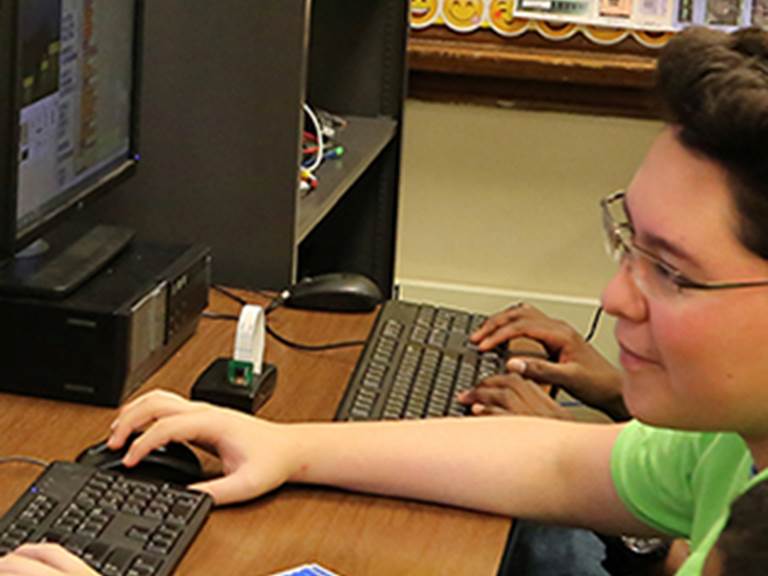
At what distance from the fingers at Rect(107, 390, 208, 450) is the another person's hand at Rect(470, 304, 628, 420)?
50 centimetres

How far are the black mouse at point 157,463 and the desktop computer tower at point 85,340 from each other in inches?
5.7

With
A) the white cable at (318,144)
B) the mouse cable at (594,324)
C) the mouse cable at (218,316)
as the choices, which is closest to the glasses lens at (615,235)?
the mouse cable at (218,316)

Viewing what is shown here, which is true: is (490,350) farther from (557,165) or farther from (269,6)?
(557,165)

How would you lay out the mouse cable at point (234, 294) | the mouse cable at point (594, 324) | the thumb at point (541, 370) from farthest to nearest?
1. the mouse cable at point (594, 324)
2. the mouse cable at point (234, 294)
3. the thumb at point (541, 370)

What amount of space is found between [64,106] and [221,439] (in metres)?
0.42

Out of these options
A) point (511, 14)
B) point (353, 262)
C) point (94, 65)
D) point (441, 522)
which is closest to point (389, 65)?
point (353, 262)

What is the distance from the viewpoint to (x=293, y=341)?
67.1 inches

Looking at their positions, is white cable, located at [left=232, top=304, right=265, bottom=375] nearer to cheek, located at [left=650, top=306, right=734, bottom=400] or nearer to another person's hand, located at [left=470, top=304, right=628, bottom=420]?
another person's hand, located at [left=470, top=304, right=628, bottom=420]

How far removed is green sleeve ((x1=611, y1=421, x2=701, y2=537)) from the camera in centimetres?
127

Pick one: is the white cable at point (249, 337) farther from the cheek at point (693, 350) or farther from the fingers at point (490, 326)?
the cheek at point (693, 350)

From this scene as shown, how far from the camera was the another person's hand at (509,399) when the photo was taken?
1.49 meters

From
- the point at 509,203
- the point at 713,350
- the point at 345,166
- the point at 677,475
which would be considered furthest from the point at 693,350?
the point at 509,203

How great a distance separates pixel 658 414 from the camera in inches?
42.6

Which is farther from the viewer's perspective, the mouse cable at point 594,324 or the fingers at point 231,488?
the mouse cable at point 594,324
